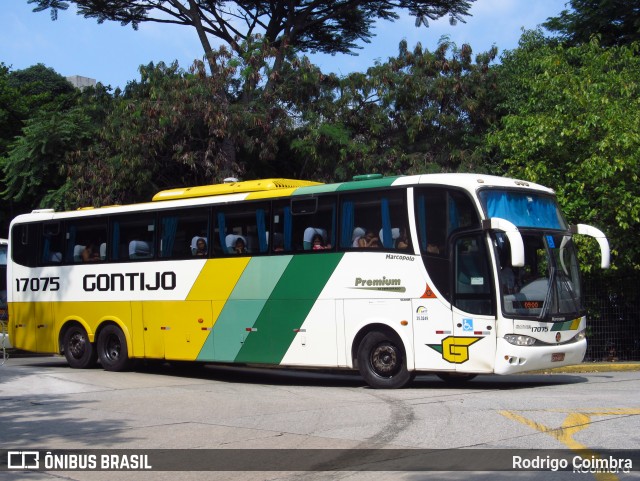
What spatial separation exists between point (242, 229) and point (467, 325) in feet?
16.3

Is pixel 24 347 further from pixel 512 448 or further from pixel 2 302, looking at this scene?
pixel 512 448

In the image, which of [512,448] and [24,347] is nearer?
[512,448]

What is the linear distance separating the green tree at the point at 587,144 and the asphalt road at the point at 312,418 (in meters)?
4.76

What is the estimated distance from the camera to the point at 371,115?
2558cm

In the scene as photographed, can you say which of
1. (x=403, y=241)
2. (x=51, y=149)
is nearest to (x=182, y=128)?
(x=51, y=149)

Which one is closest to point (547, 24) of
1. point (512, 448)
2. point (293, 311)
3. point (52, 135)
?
point (52, 135)

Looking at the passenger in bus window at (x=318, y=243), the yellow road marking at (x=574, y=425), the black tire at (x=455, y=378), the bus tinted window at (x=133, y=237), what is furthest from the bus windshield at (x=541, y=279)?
the bus tinted window at (x=133, y=237)

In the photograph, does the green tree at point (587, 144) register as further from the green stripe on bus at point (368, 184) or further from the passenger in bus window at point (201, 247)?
the passenger in bus window at point (201, 247)

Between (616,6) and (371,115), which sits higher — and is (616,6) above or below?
above

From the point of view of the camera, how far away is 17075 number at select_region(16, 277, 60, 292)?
19.7 m

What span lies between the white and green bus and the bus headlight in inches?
0.9

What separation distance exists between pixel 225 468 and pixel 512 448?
9.33ft

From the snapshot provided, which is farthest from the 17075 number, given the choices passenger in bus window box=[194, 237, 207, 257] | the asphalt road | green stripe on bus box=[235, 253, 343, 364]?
green stripe on bus box=[235, 253, 343, 364]

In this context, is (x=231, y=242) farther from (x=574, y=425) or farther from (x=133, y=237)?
(x=574, y=425)
